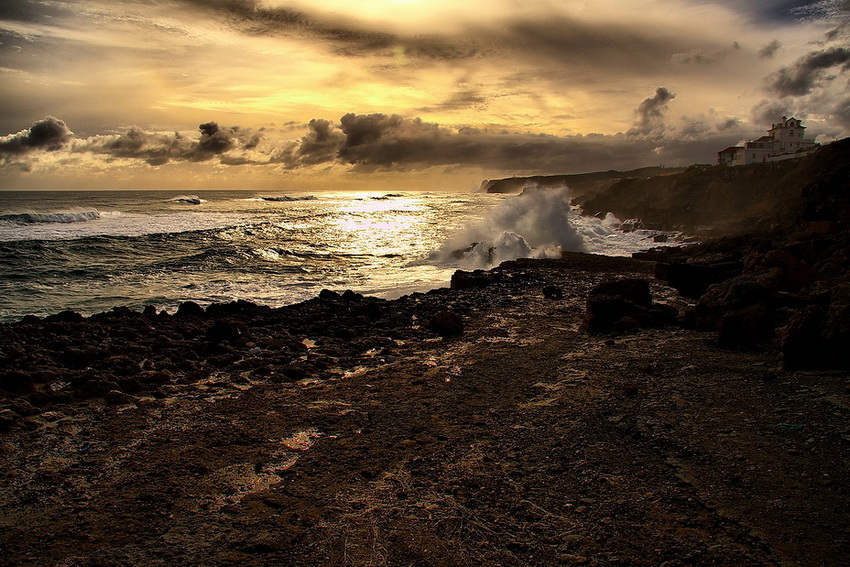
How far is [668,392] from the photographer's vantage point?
251 inches

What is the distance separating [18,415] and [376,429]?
14.9 ft

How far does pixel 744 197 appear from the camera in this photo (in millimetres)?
41156

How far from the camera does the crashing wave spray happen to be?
25.2m

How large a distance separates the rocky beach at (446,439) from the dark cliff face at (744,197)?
1276cm

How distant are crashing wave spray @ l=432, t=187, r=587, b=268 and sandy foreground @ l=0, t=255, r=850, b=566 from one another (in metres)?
16.3

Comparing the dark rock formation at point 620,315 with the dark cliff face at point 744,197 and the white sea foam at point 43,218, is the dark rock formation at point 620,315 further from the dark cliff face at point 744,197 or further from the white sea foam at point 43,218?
the white sea foam at point 43,218

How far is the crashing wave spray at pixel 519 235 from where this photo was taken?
2516 cm

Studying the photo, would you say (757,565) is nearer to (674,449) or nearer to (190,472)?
(674,449)

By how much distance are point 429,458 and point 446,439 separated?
18.2 inches

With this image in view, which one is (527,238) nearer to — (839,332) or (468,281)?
(468,281)

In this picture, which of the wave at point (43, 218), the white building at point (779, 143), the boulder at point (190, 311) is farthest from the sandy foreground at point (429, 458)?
the white building at point (779, 143)

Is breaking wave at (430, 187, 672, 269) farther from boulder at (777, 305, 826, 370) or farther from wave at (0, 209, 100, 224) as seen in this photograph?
wave at (0, 209, 100, 224)

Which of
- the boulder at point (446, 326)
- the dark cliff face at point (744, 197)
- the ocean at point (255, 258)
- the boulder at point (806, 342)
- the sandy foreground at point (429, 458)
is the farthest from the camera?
the dark cliff face at point (744, 197)

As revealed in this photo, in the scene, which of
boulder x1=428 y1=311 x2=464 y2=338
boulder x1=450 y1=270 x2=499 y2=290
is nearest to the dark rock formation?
boulder x1=428 y1=311 x2=464 y2=338
